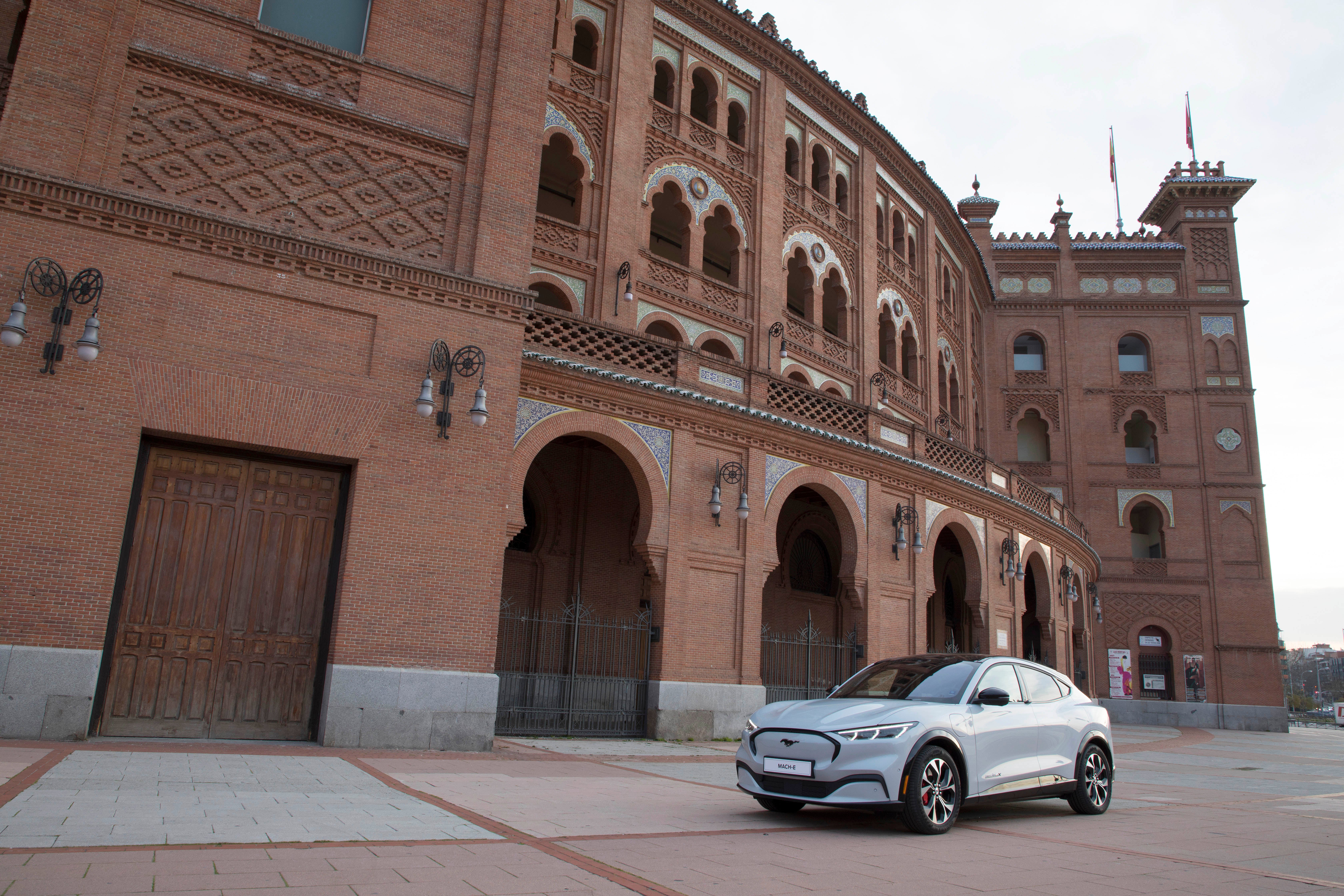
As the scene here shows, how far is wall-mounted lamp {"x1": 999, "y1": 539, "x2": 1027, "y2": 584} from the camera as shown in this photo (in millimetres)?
21828

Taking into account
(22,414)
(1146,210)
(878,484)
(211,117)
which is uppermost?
(1146,210)

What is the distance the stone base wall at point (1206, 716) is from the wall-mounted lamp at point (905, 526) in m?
19.2

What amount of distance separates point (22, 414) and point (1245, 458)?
129ft

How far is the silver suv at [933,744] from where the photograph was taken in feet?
22.4

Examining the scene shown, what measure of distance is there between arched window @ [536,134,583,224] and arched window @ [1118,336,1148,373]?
26632mm

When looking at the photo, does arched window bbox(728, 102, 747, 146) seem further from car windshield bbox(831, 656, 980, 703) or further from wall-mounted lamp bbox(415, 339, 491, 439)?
car windshield bbox(831, 656, 980, 703)

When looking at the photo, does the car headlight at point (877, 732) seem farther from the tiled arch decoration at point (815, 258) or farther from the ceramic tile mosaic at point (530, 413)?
the tiled arch decoration at point (815, 258)

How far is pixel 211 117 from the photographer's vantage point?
11.5m

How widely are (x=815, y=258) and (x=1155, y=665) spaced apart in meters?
22.5

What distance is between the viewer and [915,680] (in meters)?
8.08

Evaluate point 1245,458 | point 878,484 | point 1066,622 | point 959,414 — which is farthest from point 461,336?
point 1245,458

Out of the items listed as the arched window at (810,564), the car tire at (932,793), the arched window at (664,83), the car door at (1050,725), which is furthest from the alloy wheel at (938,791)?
the arched window at (664,83)

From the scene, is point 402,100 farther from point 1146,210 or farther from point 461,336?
point 1146,210

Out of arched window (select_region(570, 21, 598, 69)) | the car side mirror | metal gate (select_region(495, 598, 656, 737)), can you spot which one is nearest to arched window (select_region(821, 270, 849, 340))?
arched window (select_region(570, 21, 598, 69))
